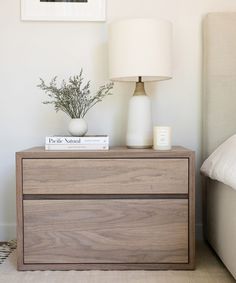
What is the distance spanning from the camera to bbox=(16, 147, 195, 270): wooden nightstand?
1873mm

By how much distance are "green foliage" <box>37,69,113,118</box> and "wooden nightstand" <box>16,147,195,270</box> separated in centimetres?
35

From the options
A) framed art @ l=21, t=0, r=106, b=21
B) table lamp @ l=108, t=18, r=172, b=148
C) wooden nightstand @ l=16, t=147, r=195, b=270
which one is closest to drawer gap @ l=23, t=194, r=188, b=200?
wooden nightstand @ l=16, t=147, r=195, b=270

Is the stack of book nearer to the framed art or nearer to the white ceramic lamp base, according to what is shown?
the white ceramic lamp base

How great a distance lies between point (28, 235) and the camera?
1.89 m

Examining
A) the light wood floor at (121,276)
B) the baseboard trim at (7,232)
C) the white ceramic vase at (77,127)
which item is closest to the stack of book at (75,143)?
the white ceramic vase at (77,127)

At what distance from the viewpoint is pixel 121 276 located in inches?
71.7

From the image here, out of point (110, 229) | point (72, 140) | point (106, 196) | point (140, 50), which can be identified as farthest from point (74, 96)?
point (110, 229)

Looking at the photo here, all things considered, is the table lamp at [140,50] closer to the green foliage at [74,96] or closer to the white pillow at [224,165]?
the green foliage at [74,96]

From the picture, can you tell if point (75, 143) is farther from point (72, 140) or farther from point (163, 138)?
point (163, 138)

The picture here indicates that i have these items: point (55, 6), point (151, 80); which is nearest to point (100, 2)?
point (55, 6)

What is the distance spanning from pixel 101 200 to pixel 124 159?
0.22 metres

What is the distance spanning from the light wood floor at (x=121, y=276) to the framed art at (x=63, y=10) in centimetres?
137

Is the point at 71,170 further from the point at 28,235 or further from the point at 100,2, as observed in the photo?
the point at 100,2

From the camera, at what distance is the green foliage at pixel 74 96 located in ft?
6.94
